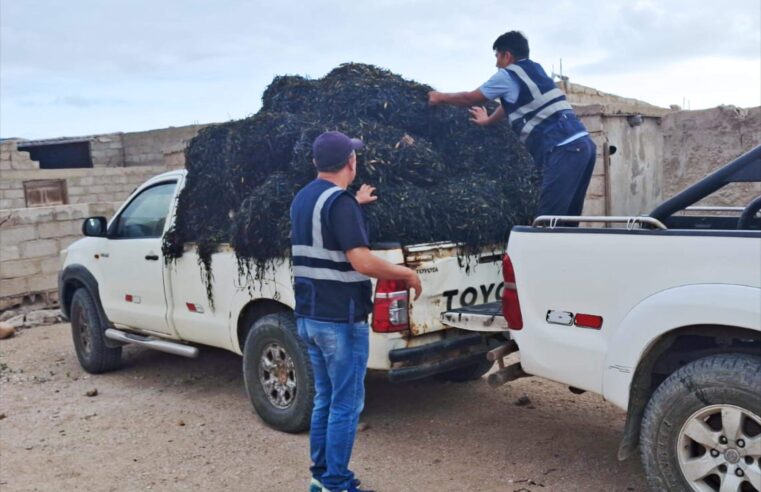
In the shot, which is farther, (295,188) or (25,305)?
(25,305)

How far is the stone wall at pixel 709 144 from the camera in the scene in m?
7.64

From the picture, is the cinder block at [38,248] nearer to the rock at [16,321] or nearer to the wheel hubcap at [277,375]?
the rock at [16,321]

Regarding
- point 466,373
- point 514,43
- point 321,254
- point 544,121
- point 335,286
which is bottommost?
point 466,373

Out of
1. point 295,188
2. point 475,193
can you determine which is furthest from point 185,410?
point 475,193

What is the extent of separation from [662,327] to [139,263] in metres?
4.44

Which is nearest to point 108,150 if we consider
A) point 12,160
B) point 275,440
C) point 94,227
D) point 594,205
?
point 12,160

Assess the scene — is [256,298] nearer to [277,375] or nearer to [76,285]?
[277,375]

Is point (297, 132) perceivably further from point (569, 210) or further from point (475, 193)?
point (569, 210)

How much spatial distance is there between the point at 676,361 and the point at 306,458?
2264mm

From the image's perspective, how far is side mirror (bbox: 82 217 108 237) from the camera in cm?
650

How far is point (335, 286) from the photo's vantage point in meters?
3.64

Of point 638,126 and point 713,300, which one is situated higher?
point 638,126

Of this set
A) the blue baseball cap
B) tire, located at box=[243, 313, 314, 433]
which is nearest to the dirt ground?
tire, located at box=[243, 313, 314, 433]

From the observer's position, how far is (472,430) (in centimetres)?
497
